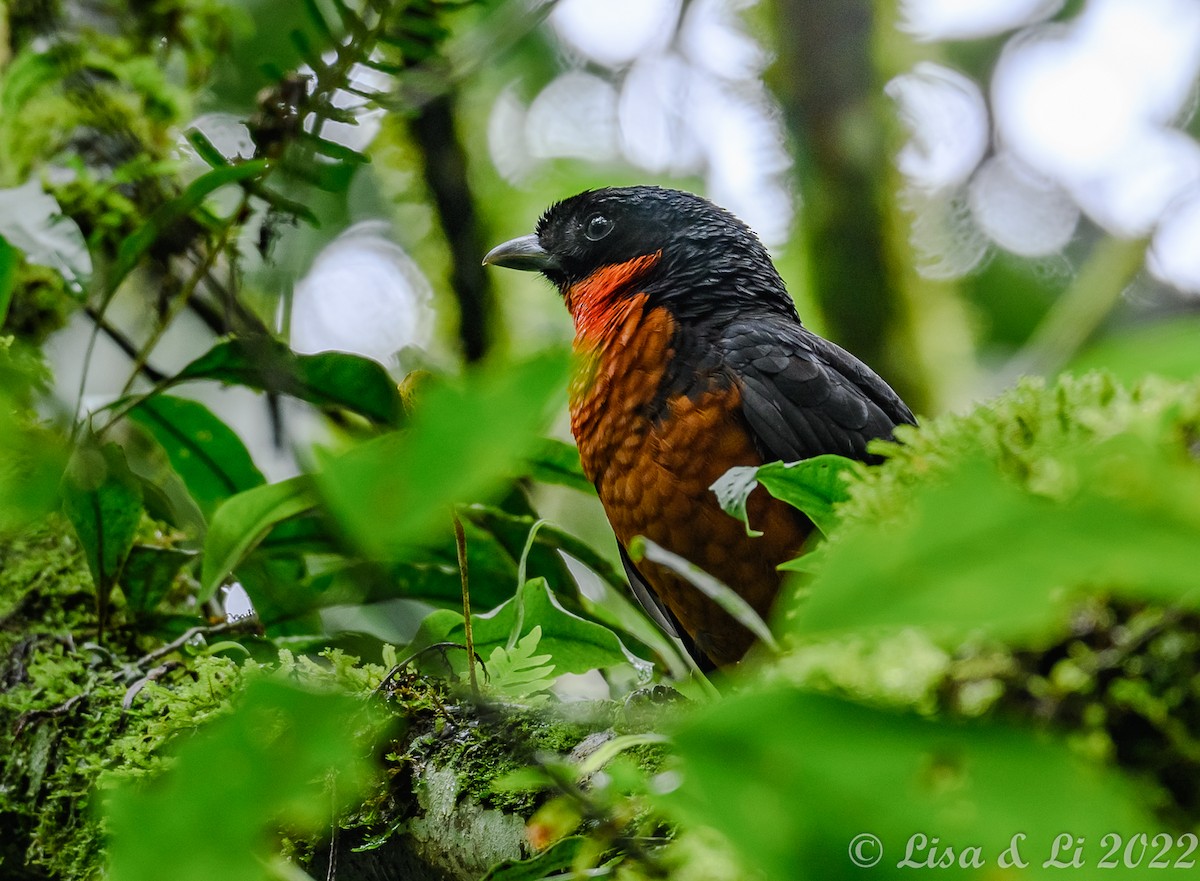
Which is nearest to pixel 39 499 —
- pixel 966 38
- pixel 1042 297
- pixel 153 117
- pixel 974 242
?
pixel 153 117

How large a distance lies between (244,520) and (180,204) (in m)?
0.85

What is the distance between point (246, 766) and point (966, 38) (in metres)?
8.05

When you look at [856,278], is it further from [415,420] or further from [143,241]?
[415,420]

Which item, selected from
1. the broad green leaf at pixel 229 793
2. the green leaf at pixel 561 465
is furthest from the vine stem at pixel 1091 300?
the broad green leaf at pixel 229 793

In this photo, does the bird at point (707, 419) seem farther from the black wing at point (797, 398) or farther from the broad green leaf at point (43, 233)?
the broad green leaf at point (43, 233)

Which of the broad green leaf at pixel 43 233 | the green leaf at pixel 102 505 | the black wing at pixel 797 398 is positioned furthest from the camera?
the broad green leaf at pixel 43 233

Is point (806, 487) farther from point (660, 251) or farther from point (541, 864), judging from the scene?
point (660, 251)

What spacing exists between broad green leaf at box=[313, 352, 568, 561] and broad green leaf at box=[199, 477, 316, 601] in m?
1.75

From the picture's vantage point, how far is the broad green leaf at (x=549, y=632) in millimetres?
1983

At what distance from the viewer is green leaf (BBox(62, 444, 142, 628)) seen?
7.92 ft

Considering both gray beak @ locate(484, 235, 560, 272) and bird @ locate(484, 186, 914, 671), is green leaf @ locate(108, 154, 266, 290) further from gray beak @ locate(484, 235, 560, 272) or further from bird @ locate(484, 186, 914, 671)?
gray beak @ locate(484, 235, 560, 272)

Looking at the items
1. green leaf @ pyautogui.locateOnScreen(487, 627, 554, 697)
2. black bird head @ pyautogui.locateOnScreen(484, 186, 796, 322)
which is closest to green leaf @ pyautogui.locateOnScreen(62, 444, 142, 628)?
green leaf @ pyautogui.locateOnScreen(487, 627, 554, 697)

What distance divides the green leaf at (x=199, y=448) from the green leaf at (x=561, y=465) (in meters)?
0.80

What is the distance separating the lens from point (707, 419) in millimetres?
2564
